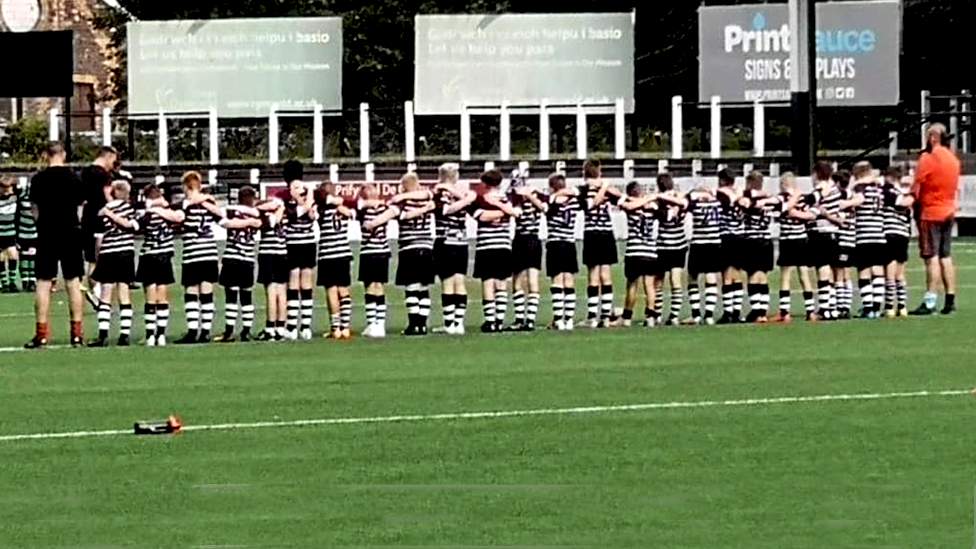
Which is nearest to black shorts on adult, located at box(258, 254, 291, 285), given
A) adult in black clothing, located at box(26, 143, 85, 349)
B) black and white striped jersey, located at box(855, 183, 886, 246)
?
adult in black clothing, located at box(26, 143, 85, 349)

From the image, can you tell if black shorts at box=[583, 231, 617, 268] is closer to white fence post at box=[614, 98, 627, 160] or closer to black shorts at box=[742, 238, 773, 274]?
black shorts at box=[742, 238, 773, 274]

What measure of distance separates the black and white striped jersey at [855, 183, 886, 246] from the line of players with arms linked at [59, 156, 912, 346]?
0.06ft

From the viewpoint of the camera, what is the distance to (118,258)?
27.1 meters

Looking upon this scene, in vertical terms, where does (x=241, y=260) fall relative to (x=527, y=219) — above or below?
below

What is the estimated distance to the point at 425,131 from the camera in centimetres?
6097

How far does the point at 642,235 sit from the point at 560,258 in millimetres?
1022

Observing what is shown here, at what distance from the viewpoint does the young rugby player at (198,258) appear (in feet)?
89.1

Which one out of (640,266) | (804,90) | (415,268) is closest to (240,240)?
(415,268)

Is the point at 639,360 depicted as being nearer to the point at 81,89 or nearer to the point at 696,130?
the point at 696,130

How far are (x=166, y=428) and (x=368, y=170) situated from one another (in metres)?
36.5

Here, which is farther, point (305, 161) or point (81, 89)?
point (81, 89)

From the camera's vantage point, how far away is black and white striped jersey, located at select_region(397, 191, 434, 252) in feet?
91.0

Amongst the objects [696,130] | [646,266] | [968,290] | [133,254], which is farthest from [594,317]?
[696,130]

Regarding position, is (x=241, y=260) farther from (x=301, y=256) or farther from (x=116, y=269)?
(x=116, y=269)
